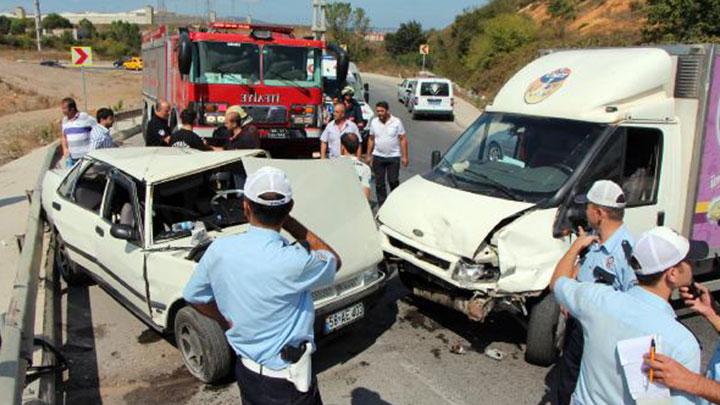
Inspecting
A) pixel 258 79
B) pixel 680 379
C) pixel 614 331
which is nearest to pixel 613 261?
pixel 614 331

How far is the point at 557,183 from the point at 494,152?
2.98 feet

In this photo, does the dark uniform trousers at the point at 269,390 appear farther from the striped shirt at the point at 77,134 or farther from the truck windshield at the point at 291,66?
the truck windshield at the point at 291,66

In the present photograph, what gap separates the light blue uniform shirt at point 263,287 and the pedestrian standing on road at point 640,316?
1.14m

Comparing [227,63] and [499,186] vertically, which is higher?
[227,63]

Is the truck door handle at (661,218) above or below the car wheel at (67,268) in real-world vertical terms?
above

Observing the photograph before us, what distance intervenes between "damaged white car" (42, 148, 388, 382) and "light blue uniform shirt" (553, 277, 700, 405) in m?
2.48

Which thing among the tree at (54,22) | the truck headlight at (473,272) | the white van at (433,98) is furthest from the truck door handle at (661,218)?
the tree at (54,22)

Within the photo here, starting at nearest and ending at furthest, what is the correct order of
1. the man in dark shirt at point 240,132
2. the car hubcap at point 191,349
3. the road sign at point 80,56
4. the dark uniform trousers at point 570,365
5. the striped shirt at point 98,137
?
the dark uniform trousers at point 570,365 → the car hubcap at point 191,349 → the man in dark shirt at point 240,132 → the striped shirt at point 98,137 → the road sign at point 80,56

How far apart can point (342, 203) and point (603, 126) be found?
2376mm

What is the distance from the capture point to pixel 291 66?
12289 mm

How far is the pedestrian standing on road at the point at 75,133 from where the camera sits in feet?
28.2

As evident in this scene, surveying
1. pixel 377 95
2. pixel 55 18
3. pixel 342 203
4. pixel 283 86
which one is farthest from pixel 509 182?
pixel 55 18

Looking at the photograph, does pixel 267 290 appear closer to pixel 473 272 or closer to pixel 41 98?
pixel 473 272

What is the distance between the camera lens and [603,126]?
517cm
